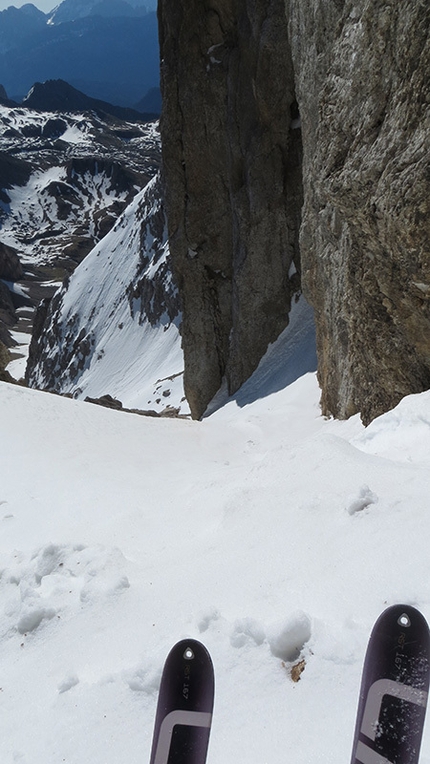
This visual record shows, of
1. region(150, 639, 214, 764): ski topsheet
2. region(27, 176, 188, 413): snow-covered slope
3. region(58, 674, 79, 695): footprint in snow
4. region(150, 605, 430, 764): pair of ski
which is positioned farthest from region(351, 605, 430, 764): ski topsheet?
region(27, 176, 188, 413): snow-covered slope

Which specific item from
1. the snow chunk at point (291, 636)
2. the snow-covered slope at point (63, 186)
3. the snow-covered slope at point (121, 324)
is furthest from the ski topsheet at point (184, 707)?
the snow-covered slope at point (63, 186)


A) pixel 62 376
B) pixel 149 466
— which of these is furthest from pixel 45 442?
pixel 62 376

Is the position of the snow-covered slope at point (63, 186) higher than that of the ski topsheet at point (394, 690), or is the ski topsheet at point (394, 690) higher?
the ski topsheet at point (394, 690)

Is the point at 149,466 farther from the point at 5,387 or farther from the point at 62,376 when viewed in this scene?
the point at 62,376

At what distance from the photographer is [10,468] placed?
8719 mm

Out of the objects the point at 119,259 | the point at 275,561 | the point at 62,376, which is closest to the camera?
the point at 275,561

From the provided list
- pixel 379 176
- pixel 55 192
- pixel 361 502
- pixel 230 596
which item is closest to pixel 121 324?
pixel 379 176

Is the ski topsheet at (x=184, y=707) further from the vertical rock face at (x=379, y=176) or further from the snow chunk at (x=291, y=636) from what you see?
the vertical rock face at (x=379, y=176)

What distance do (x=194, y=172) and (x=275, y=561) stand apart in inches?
942

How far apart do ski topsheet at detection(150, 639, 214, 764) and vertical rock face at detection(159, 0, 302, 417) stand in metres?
20.5

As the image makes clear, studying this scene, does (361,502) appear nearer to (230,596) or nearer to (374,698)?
(230,596)

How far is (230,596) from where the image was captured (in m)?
3.37

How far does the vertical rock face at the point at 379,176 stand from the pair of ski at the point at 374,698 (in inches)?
162

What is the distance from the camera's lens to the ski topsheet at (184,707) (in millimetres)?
2500
